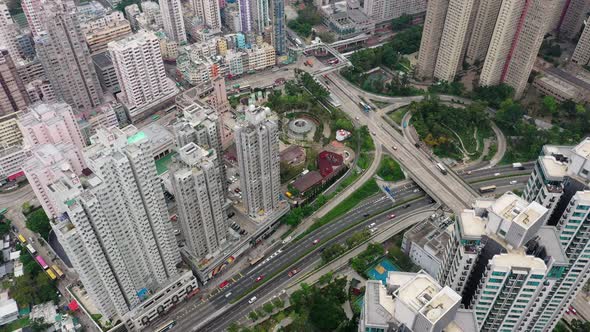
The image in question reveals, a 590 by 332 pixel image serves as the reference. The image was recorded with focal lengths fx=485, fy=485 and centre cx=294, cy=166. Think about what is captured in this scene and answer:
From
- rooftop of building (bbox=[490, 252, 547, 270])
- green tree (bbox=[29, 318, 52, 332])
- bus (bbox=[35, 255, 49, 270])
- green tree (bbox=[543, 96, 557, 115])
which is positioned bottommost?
green tree (bbox=[29, 318, 52, 332])

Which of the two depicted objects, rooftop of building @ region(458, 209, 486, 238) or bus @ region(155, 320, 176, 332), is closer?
rooftop of building @ region(458, 209, 486, 238)

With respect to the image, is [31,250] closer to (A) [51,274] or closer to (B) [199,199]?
(A) [51,274]

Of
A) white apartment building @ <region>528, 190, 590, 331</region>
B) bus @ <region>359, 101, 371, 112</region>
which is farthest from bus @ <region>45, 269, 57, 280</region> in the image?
bus @ <region>359, 101, 371, 112</region>

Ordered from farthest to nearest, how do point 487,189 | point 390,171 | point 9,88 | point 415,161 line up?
point 9,88 → point 415,161 → point 390,171 → point 487,189

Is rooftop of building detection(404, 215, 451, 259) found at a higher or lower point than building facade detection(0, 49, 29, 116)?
lower

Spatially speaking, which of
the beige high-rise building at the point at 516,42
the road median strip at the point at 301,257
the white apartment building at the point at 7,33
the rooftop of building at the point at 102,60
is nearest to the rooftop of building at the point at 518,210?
the road median strip at the point at 301,257

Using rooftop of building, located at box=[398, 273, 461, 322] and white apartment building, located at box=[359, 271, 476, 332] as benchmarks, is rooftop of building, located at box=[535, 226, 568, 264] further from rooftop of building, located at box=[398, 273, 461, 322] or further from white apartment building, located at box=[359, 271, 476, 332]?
rooftop of building, located at box=[398, 273, 461, 322]

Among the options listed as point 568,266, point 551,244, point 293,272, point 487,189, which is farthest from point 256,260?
point 551,244
